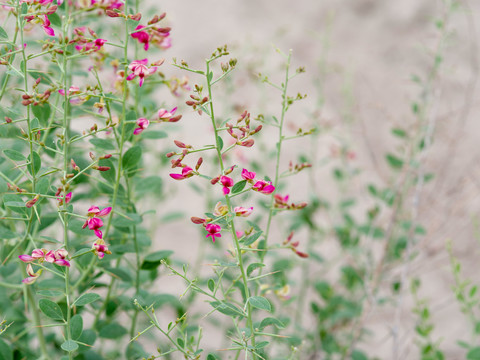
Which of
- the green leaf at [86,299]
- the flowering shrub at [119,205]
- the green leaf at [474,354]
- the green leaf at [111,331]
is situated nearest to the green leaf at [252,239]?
the flowering shrub at [119,205]

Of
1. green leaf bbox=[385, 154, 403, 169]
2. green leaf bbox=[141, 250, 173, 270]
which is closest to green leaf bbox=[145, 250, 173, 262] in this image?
green leaf bbox=[141, 250, 173, 270]

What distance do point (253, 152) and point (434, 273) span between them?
1.00 meters

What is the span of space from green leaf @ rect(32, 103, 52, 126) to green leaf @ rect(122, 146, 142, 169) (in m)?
0.16

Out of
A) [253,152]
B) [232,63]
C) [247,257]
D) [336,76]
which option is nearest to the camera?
[232,63]

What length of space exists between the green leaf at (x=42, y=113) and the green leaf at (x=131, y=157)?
164mm

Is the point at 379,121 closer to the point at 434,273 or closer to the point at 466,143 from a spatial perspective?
the point at 466,143

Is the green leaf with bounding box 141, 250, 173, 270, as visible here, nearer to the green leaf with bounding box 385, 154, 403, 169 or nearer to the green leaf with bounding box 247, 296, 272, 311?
the green leaf with bounding box 247, 296, 272, 311

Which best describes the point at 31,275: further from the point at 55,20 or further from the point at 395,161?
the point at 395,161

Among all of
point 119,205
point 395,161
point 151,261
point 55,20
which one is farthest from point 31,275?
point 395,161

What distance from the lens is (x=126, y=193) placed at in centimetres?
123

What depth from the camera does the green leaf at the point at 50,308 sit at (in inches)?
40.1

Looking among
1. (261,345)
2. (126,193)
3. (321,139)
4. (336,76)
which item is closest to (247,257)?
(126,193)

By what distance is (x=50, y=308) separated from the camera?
1032 millimetres

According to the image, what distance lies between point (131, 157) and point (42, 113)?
19cm
